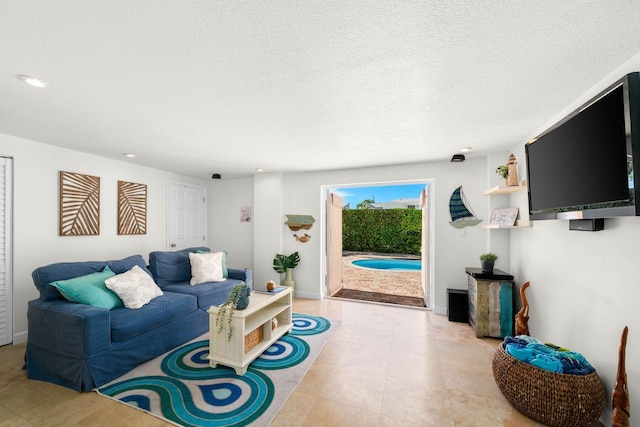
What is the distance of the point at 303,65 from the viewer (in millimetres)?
1532

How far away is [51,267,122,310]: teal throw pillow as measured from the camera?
230cm

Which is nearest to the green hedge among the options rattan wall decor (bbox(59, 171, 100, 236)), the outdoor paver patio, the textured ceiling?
the outdoor paver patio

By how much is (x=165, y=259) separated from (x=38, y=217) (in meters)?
1.43

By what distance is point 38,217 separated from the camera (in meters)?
3.06

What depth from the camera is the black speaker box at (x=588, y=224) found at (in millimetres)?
1725

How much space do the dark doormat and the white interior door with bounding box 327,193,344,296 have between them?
239 mm

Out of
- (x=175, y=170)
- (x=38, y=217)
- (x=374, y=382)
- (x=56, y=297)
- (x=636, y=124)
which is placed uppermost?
→ (x=175, y=170)

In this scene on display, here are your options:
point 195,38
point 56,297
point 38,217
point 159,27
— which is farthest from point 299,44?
point 38,217

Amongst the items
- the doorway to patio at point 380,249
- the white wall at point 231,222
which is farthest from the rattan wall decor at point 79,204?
the doorway to patio at point 380,249

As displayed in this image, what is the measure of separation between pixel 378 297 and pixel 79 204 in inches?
190

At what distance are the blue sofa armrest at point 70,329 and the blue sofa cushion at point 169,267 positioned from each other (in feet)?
4.07

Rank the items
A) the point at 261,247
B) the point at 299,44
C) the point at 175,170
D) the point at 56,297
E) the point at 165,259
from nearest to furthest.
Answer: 1. the point at 299,44
2. the point at 56,297
3. the point at 165,259
4. the point at 175,170
5. the point at 261,247

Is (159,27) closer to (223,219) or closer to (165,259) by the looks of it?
(165,259)

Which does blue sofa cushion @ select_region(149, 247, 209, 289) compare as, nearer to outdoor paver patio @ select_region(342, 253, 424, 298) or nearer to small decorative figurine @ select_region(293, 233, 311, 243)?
small decorative figurine @ select_region(293, 233, 311, 243)
